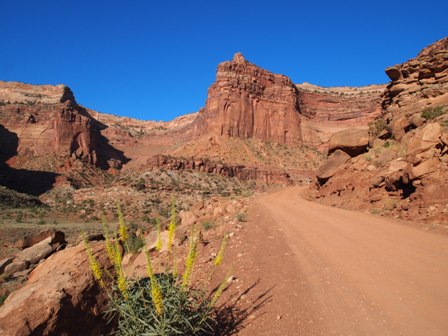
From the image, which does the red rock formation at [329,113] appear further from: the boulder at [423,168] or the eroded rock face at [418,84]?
the boulder at [423,168]

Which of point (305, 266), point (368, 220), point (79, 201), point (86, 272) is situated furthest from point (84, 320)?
point (79, 201)

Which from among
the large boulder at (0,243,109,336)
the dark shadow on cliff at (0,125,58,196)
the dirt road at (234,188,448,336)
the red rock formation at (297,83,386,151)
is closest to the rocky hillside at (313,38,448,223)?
the dirt road at (234,188,448,336)

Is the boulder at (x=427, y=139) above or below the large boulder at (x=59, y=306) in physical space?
above

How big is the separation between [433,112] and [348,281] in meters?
10.4

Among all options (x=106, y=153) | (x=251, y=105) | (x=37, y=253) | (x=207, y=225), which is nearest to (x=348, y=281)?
(x=207, y=225)

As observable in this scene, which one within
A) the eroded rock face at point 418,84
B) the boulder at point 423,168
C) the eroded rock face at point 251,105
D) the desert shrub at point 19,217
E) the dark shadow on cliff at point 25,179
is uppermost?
the eroded rock face at point 251,105

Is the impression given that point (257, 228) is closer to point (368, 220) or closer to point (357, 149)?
point (368, 220)

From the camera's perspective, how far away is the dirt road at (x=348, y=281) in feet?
14.0

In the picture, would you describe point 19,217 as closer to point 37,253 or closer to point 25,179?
point 37,253

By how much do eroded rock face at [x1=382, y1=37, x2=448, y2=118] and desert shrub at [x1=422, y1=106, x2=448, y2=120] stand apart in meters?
0.87

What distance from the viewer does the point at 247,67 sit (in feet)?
267

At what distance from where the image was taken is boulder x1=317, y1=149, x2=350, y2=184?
1790 centimetres

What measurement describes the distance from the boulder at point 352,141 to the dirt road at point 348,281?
329 inches

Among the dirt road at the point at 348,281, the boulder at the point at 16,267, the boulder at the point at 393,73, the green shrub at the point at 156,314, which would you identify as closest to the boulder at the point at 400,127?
the boulder at the point at 393,73
